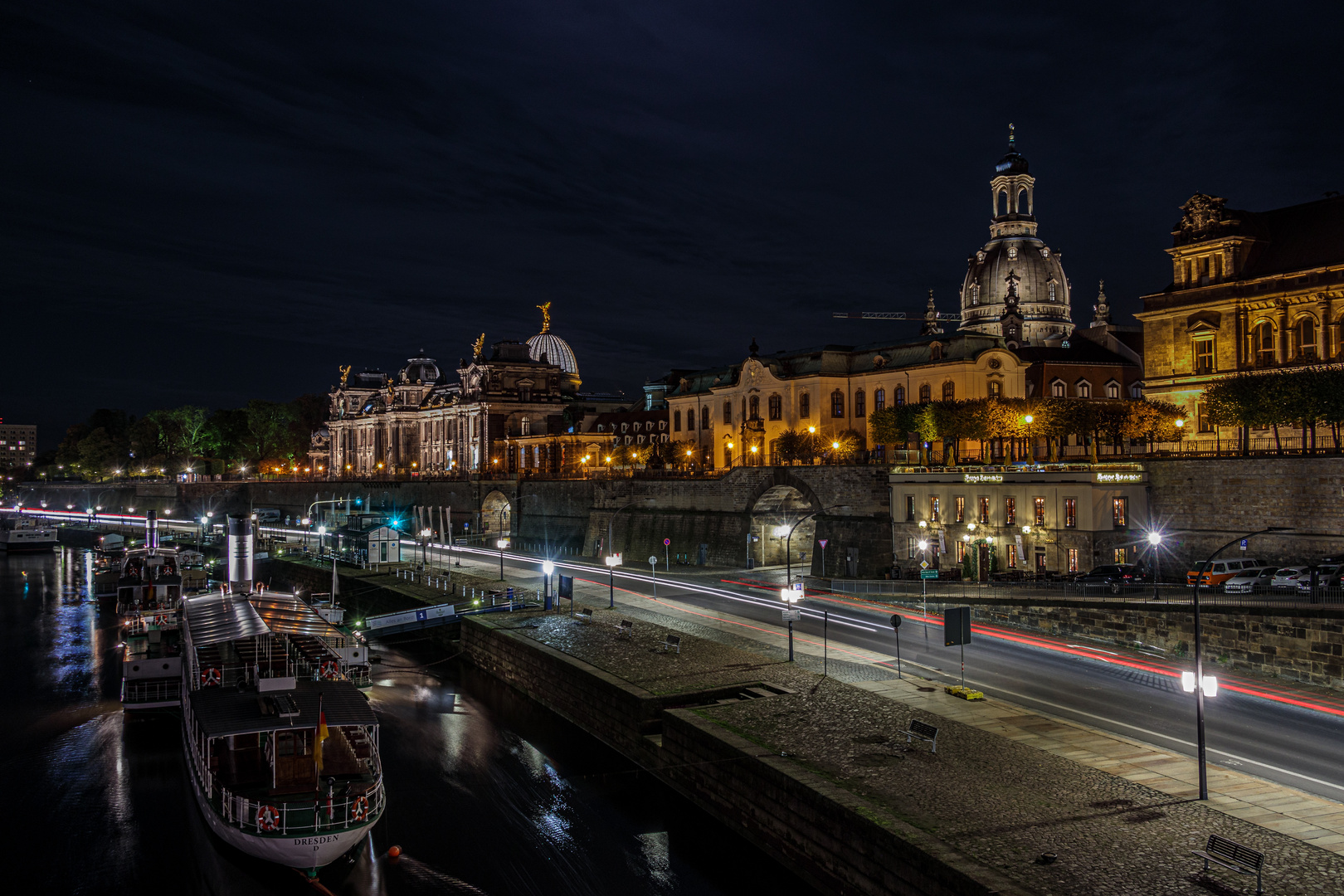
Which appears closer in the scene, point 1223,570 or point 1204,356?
point 1223,570

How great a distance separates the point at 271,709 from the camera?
1051 inches

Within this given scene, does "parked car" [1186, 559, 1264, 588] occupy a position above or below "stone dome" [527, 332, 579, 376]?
below

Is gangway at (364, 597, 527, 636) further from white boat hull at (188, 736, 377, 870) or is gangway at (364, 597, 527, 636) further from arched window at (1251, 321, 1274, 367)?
arched window at (1251, 321, 1274, 367)

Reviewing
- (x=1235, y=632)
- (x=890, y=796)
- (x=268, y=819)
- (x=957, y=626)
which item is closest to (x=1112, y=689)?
(x=1235, y=632)

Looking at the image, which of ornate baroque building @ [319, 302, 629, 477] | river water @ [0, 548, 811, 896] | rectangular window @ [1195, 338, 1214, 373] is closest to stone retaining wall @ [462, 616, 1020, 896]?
river water @ [0, 548, 811, 896]

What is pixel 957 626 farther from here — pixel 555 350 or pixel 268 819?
pixel 555 350

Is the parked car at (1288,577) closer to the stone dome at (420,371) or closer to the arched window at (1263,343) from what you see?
the arched window at (1263,343)

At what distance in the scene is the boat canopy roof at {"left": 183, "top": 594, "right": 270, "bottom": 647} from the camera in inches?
1280

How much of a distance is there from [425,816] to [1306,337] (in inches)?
2216

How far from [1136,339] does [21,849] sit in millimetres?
106989

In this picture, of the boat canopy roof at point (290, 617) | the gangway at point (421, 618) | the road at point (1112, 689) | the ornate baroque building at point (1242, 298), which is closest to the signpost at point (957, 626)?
the road at point (1112, 689)

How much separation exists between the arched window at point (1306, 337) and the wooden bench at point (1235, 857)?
162ft

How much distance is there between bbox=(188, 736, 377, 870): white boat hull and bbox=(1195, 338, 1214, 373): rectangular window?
5785 centimetres

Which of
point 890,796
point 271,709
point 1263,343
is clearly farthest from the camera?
point 1263,343
